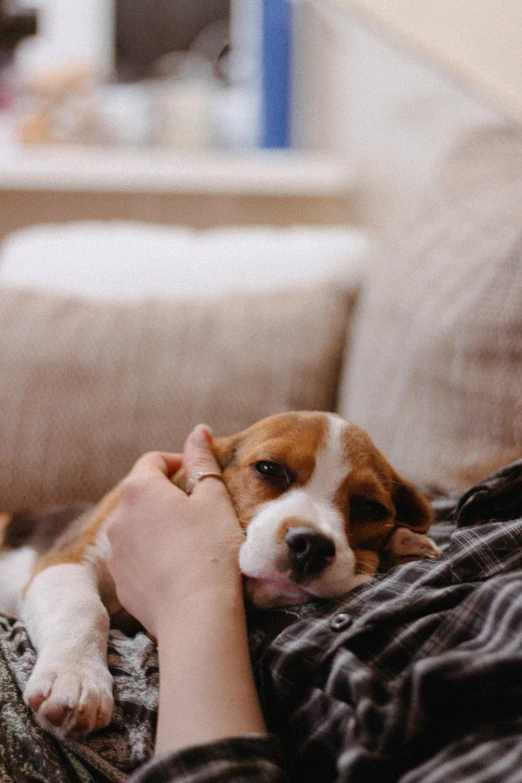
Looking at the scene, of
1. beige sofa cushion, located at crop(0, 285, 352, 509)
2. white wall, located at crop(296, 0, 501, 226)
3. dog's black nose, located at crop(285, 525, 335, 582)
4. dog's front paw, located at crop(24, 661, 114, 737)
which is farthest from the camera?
white wall, located at crop(296, 0, 501, 226)

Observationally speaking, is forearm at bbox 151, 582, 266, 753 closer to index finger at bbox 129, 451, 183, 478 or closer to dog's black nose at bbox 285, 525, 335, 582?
dog's black nose at bbox 285, 525, 335, 582

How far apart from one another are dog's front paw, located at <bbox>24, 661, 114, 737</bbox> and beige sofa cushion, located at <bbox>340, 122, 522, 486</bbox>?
2.14ft

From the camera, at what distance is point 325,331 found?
159 centimetres

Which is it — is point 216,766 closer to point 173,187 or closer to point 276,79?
point 173,187

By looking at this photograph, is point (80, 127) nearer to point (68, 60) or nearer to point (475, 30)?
point (68, 60)

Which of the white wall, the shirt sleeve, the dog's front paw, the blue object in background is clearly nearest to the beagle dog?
the dog's front paw

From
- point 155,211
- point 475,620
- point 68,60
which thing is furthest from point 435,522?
point 68,60

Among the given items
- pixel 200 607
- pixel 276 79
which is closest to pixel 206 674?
pixel 200 607

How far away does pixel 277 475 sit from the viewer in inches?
41.5

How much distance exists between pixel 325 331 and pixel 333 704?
3.08 feet

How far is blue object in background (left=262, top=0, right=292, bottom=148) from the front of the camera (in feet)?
9.62

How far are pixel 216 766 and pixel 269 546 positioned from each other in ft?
0.94

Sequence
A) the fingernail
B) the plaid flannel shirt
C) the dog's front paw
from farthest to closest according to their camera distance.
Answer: the fingernail, the dog's front paw, the plaid flannel shirt

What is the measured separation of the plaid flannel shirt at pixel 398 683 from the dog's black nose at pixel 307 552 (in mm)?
40
